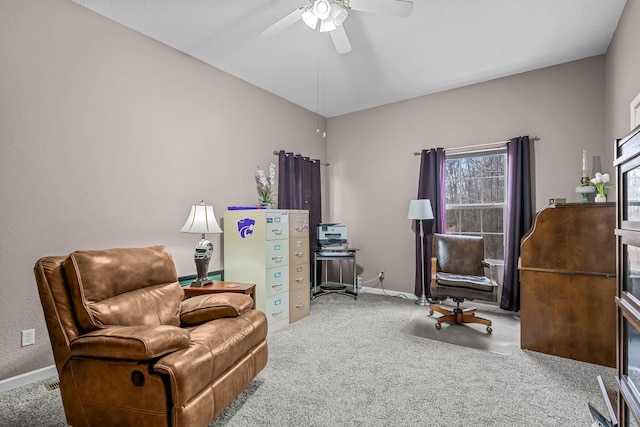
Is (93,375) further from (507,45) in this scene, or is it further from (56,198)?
(507,45)

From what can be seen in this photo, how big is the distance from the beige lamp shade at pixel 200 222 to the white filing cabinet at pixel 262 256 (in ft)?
1.54

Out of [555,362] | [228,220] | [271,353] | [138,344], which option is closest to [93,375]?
[138,344]

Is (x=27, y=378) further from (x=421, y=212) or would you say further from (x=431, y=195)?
(x=431, y=195)

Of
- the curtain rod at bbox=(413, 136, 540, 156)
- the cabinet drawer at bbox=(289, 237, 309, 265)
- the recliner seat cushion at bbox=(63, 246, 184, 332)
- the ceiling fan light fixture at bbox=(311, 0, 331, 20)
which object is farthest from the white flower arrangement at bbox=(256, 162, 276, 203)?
the curtain rod at bbox=(413, 136, 540, 156)

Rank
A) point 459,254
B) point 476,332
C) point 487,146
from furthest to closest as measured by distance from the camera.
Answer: point 487,146 < point 459,254 < point 476,332

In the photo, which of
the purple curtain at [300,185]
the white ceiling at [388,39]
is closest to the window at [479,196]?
the white ceiling at [388,39]

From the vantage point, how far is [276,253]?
3418 millimetres

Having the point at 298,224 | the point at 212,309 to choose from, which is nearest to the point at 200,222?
the point at 212,309

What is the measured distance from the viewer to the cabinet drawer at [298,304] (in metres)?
3.55

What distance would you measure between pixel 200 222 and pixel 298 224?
1194 mm

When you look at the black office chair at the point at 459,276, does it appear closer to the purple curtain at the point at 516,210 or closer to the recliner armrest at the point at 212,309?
the purple curtain at the point at 516,210

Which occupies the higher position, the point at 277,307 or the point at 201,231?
the point at 201,231

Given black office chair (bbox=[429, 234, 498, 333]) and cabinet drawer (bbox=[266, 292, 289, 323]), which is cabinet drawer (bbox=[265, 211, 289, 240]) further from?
black office chair (bbox=[429, 234, 498, 333])

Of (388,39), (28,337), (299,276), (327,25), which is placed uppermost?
(388,39)
